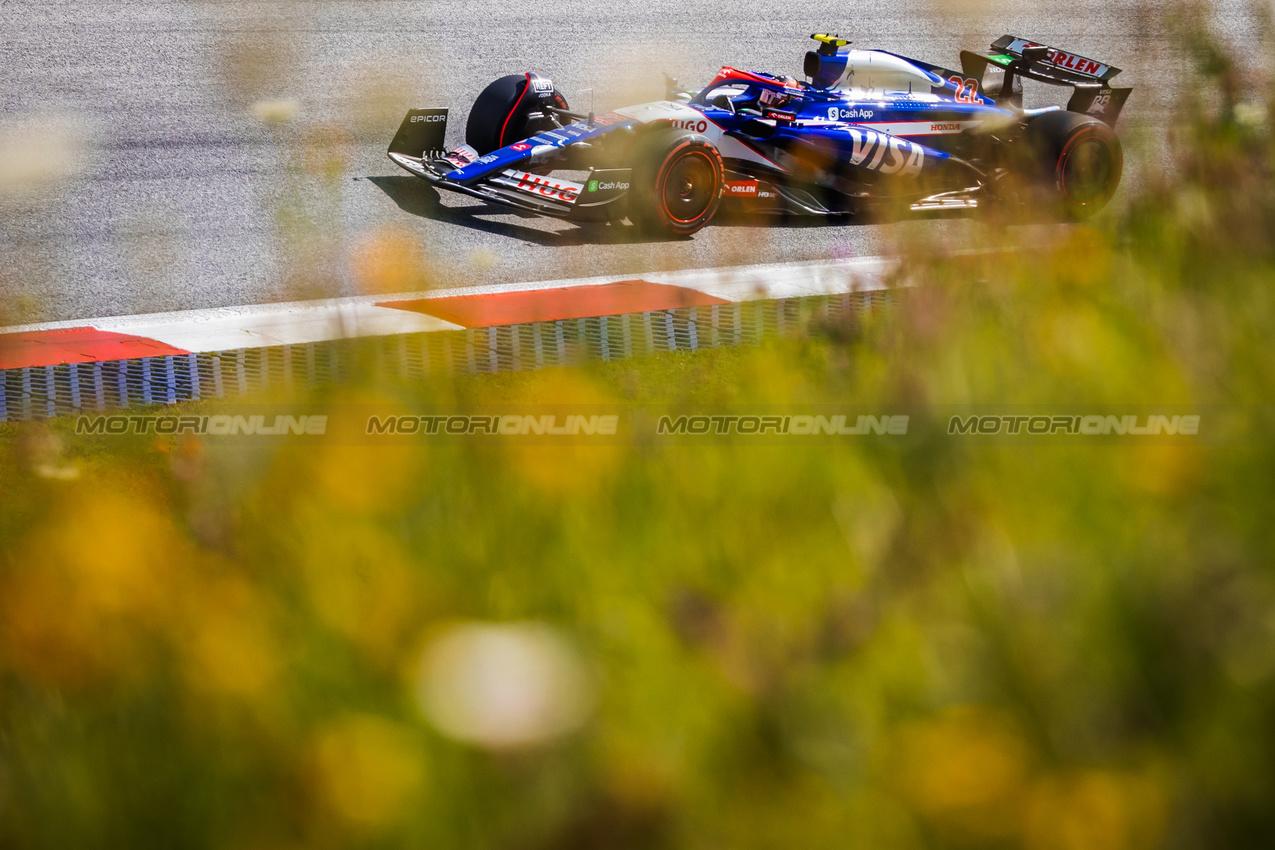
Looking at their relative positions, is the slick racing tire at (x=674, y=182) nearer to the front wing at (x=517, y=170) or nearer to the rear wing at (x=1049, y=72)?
the front wing at (x=517, y=170)

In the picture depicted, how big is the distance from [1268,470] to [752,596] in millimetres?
757

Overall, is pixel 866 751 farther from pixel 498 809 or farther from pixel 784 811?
pixel 498 809

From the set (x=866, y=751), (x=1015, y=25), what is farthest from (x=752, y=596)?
(x=1015, y=25)

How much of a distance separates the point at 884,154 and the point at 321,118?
4.23 metres

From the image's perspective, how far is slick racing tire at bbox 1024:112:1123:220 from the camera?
24.4 ft

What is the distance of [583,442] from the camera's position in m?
1.80

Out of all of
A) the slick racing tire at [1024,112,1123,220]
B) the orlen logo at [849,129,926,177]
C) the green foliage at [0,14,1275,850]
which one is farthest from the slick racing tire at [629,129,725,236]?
the green foliage at [0,14,1275,850]

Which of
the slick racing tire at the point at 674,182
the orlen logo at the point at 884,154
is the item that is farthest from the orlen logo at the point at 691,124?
the orlen logo at the point at 884,154

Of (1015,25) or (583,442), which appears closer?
(583,442)

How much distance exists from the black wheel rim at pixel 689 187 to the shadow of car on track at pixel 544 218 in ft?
0.46

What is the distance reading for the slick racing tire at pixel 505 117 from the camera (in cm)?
752

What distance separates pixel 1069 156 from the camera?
745 centimetres

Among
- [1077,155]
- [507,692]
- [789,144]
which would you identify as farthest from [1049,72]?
[507,692]

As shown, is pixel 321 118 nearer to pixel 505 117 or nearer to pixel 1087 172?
pixel 505 117
